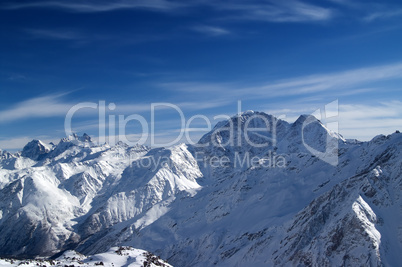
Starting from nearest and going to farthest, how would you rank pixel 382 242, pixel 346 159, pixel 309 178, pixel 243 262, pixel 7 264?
pixel 7 264 < pixel 382 242 < pixel 243 262 < pixel 346 159 < pixel 309 178

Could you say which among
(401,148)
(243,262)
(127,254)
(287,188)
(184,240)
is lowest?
(184,240)

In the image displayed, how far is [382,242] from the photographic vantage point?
8969 centimetres

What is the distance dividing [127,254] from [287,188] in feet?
385

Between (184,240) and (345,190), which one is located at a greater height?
(345,190)

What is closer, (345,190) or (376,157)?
(345,190)

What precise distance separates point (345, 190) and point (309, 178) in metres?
64.5

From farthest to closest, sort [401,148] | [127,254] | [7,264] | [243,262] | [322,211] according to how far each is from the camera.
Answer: [243,262]
[401,148]
[322,211]
[127,254]
[7,264]

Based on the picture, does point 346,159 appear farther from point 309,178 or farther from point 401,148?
point 401,148

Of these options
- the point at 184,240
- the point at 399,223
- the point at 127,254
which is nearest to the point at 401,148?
the point at 399,223

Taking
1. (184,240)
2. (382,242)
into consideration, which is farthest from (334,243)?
(184,240)

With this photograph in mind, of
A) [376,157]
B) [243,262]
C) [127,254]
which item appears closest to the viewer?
[127,254]

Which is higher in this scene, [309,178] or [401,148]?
[401,148]

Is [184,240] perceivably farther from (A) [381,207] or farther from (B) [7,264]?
(B) [7,264]

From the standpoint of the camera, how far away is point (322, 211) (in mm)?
112375
